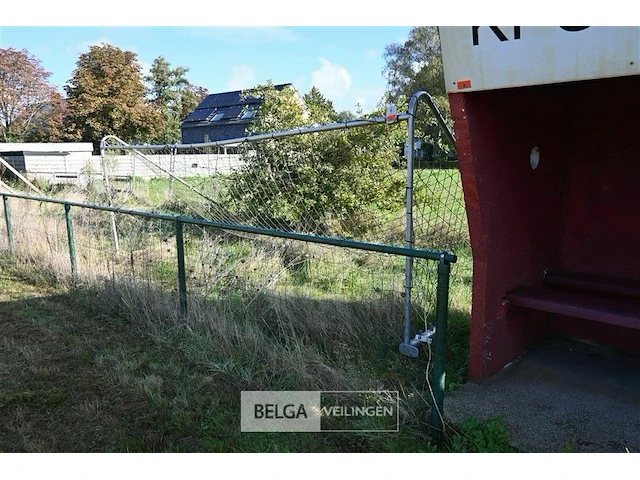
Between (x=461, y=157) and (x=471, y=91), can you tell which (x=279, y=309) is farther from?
(x=471, y=91)

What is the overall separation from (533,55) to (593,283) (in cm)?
189

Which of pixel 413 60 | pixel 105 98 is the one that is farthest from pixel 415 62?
pixel 105 98

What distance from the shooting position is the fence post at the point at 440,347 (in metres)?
2.42

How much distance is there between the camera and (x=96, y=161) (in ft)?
59.5

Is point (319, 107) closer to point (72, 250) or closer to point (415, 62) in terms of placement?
point (72, 250)

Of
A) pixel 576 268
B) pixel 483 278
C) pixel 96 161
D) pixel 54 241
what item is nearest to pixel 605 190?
pixel 576 268

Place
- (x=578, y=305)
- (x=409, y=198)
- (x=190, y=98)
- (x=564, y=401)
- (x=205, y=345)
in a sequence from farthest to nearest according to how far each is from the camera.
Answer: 1. (x=190, y=98)
2. (x=205, y=345)
3. (x=409, y=198)
4. (x=578, y=305)
5. (x=564, y=401)

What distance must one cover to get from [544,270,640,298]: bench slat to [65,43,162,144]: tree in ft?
120

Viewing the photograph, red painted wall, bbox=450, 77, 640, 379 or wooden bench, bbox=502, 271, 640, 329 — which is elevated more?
red painted wall, bbox=450, 77, 640, 379

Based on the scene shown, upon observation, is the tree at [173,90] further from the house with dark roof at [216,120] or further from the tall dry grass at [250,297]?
the tall dry grass at [250,297]

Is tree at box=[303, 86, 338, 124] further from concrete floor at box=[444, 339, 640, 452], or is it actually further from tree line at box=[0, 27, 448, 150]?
tree line at box=[0, 27, 448, 150]

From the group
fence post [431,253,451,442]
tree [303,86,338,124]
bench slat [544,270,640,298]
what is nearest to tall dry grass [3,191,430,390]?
fence post [431,253,451,442]

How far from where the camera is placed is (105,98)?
3447 cm

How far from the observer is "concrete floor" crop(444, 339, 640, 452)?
96.6 inches
